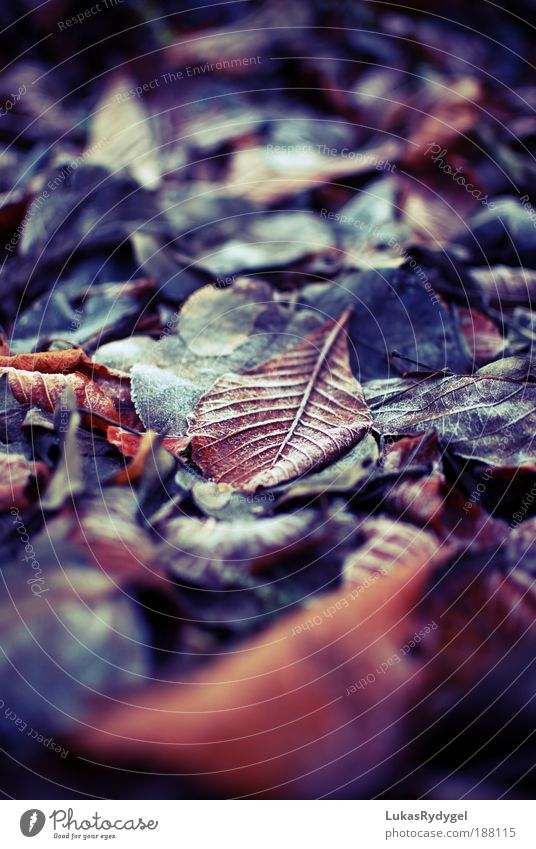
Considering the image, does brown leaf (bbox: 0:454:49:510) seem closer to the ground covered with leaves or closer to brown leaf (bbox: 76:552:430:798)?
the ground covered with leaves

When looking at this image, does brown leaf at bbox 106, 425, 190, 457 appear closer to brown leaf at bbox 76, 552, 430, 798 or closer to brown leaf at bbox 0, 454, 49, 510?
brown leaf at bbox 0, 454, 49, 510

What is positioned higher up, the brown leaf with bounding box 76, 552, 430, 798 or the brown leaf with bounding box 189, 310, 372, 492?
the brown leaf with bounding box 189, 310, 372, 492

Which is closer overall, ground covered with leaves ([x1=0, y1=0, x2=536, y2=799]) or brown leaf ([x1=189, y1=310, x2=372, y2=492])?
ground covered with leaves ([x1=0, y1=0, x2=536, y2=799])

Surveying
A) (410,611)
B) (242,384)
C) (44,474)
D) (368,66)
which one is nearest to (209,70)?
(368,66)

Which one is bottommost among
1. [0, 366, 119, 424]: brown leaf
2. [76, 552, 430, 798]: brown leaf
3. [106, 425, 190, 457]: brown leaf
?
[76, 552, 430, 798]: brown leaf

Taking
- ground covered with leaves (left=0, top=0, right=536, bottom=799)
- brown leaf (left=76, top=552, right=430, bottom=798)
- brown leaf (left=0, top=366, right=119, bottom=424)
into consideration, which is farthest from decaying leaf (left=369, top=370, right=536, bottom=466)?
brown leaf (left=0, top=366, right=119, bottom=424)

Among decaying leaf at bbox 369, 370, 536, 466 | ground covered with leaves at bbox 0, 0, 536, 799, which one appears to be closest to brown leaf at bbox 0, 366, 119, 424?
ground covered with leaves at bbox 0, 0, 536, 799

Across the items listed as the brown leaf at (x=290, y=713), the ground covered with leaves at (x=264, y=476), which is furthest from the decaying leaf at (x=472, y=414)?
the brown leaf at (x=290, y=713)
